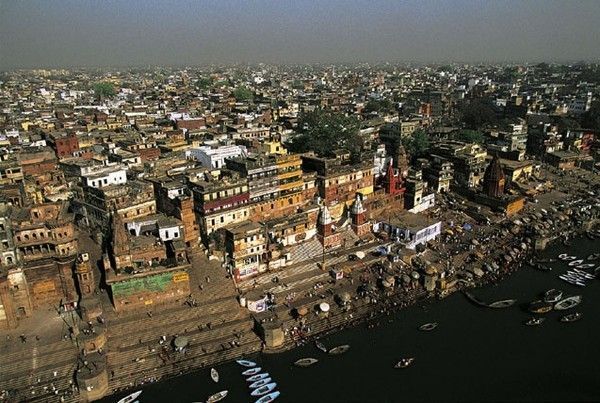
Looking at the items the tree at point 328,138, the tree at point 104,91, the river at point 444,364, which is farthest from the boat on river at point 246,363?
the tree at point 104,91

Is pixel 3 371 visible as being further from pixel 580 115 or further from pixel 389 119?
pixel 580 115

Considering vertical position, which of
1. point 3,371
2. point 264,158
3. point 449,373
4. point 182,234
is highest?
point 264,158

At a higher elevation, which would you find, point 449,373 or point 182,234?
point 182,234

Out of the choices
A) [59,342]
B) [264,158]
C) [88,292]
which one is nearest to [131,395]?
[59,342]

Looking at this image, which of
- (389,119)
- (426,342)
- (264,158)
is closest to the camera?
(426,342)

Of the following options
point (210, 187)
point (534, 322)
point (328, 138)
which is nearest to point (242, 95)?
point (328, 138)

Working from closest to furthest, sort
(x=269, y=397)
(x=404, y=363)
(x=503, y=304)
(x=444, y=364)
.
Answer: (x=269, y=397) → (x=404, y=363) → (x=444, y=364) → (x=503, y=304)

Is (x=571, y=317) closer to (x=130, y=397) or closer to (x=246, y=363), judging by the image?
(x=246, y=363)
